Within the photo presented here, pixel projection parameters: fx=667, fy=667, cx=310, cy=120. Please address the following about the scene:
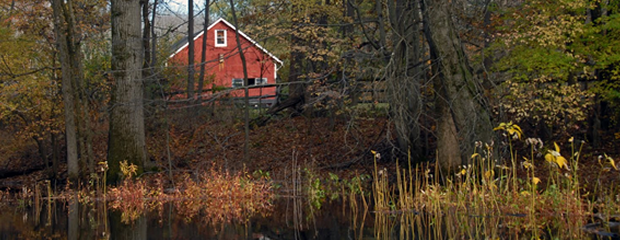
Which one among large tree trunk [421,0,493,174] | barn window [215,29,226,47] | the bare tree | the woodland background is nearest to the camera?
large tree trunk [421,0,493,174]

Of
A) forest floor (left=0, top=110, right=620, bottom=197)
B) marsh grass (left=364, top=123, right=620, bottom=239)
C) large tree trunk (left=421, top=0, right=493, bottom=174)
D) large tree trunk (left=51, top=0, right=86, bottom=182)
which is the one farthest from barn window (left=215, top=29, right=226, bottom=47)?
marsh grass (left=364, top=123, right=620, bottom=239)

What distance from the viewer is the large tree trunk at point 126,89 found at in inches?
651

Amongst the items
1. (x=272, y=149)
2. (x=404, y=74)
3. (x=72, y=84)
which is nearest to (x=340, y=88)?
(x=404, y=74)

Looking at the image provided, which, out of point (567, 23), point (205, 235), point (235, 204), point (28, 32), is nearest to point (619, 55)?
point (567, 23)

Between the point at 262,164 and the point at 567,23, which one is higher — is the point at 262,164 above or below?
below

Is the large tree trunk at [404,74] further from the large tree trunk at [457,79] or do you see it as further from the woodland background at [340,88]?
the large tree trunk at [457,79]

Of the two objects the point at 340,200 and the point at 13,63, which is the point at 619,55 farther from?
the point at 13,63

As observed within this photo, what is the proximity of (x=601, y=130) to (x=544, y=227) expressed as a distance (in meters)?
10.1

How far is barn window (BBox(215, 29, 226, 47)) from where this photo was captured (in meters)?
40.1

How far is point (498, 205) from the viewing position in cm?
1038

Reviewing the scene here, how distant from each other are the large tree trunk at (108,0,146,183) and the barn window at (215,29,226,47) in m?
23.2

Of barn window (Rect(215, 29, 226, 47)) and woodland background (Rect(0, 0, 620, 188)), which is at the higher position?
barn window (Rect(215, 29, 226, 47))

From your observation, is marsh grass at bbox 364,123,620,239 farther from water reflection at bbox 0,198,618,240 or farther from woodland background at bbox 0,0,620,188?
woodland background at bbox 0,0,620,188

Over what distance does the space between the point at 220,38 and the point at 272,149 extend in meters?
19.8
